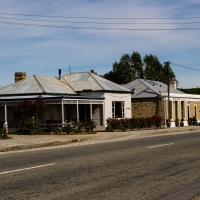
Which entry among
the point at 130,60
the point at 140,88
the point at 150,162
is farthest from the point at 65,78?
the point at 130,60

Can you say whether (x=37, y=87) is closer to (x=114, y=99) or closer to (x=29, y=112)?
(x=29, y=112)

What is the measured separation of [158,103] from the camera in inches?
1795

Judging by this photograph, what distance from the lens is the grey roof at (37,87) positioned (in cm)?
3681

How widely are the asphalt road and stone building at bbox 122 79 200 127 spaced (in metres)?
30.4

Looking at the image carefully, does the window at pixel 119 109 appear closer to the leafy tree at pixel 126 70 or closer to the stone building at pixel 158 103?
the stone building at pixel 158 103

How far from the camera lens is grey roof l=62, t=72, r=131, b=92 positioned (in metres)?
40.2

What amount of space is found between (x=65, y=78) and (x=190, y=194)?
34926mm

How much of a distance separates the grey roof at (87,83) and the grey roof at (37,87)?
1089 millimetres

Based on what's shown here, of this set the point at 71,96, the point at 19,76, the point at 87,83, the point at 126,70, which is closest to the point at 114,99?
the point at 87,83

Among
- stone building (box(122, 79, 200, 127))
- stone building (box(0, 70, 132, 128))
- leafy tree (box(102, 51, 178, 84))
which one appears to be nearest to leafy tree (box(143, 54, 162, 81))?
leafy tree (box(102, 51, 178, 84))

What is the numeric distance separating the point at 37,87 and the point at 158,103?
13.7 m

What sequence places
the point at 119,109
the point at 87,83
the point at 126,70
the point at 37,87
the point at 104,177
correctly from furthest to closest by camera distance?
the point at 126,70, the point at 119,109, the point at 87,83, the point at 37,87, the point at 104,177

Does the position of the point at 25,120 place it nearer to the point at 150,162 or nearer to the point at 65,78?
the point at 65,78

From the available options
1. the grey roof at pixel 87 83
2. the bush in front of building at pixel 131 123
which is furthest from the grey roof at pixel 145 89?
the bush in front of building at pixel 131 123
